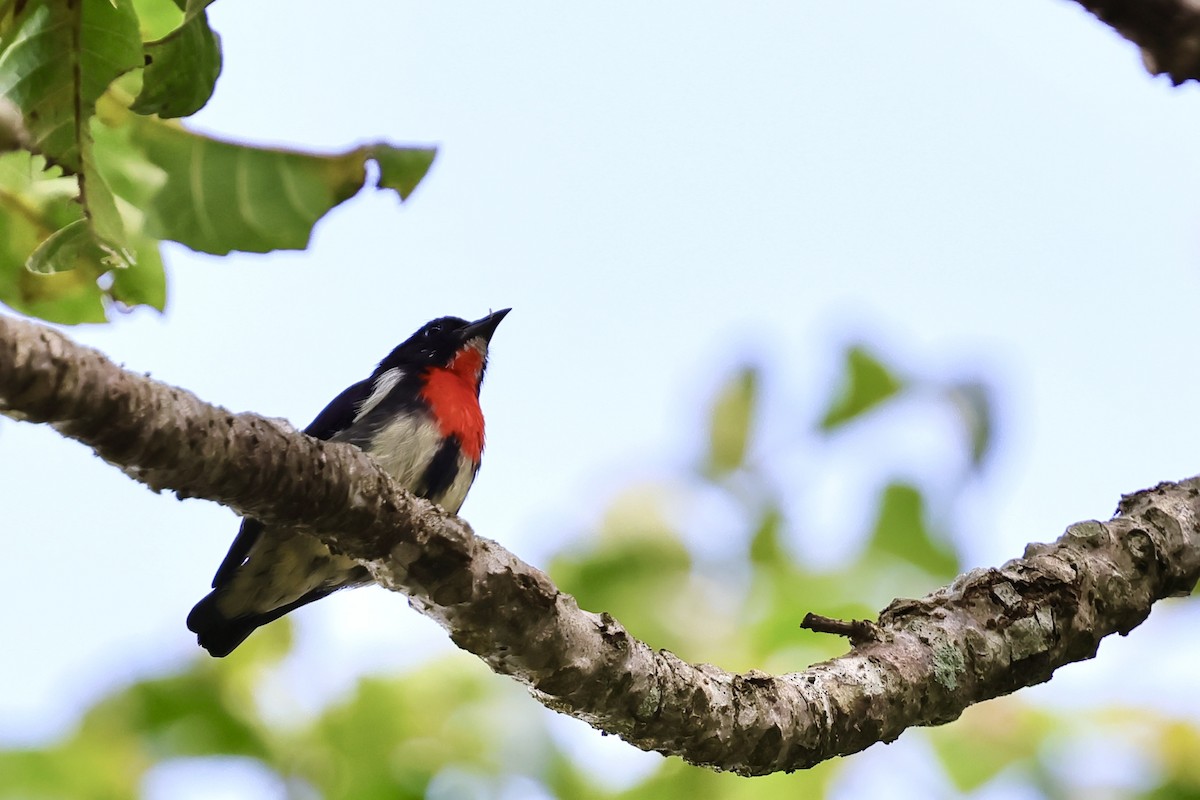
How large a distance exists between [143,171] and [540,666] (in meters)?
1.73

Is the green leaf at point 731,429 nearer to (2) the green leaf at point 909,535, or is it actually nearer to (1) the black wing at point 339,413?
(2) the green leaf at point 909,535

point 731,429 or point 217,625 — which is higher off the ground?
point 731,429

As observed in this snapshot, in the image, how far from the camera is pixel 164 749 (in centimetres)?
412

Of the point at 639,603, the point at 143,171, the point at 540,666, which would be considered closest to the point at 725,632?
the point at 639,603

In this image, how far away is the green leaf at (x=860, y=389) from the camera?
455 cm

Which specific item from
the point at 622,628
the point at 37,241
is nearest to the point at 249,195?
the point at 37,241

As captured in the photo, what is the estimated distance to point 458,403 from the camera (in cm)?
454

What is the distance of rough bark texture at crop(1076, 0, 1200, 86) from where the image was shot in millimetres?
1574

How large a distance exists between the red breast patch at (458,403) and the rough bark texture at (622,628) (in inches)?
74.5

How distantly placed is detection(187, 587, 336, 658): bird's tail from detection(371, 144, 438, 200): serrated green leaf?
179 centimetres

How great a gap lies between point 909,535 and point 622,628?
6.78 ft

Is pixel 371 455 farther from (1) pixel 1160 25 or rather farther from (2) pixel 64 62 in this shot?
(1) pixel 1160 25

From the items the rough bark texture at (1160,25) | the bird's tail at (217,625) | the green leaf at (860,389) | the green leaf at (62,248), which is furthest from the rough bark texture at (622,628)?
the bird's tail at (217,625)

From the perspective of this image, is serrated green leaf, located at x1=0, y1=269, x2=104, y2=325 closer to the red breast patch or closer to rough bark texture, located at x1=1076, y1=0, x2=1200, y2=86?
the red breast patch
